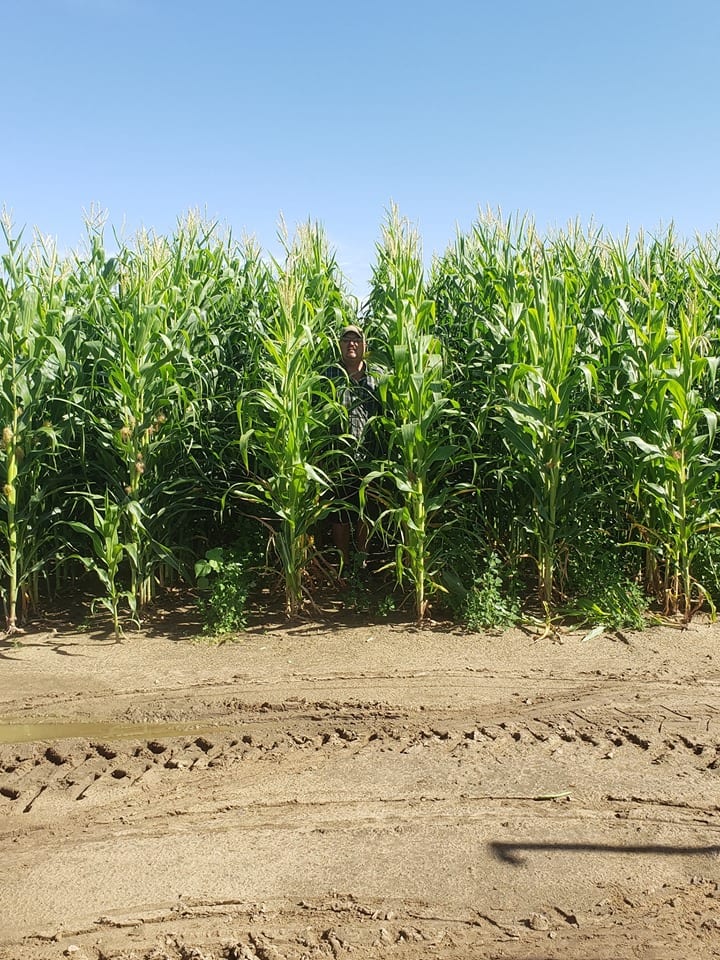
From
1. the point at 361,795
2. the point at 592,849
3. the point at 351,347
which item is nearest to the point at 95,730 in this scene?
the point at 361,795

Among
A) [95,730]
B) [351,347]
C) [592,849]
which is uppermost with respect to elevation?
[351,347]

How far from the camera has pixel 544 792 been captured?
3.81 metres

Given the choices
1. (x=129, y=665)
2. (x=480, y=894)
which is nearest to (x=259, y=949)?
(x=480, y=894)

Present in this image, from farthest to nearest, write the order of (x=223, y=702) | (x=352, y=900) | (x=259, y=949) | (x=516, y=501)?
1. (x=516, y=501)
2. (x=223, y=702)
3. (x=352, y=900)
4. (x=259, y=949)

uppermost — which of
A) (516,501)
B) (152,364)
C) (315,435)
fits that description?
(152,364)

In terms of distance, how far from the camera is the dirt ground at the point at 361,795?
2.82 meters

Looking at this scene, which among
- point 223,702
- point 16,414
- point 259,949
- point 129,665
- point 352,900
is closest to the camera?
point 259,949

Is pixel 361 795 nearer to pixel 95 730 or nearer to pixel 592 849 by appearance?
pixel 592 849

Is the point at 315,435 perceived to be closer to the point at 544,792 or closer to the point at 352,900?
the point at 544,792

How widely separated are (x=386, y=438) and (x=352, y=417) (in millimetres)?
382

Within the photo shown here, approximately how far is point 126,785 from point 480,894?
74.0 inches

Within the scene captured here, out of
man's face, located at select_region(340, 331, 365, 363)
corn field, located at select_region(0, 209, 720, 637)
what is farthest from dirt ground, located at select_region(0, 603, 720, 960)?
man's face, located at select_region(340, 331, 365, 363)

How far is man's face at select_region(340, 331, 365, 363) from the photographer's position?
6906 mm

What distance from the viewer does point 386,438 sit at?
6.69 m
